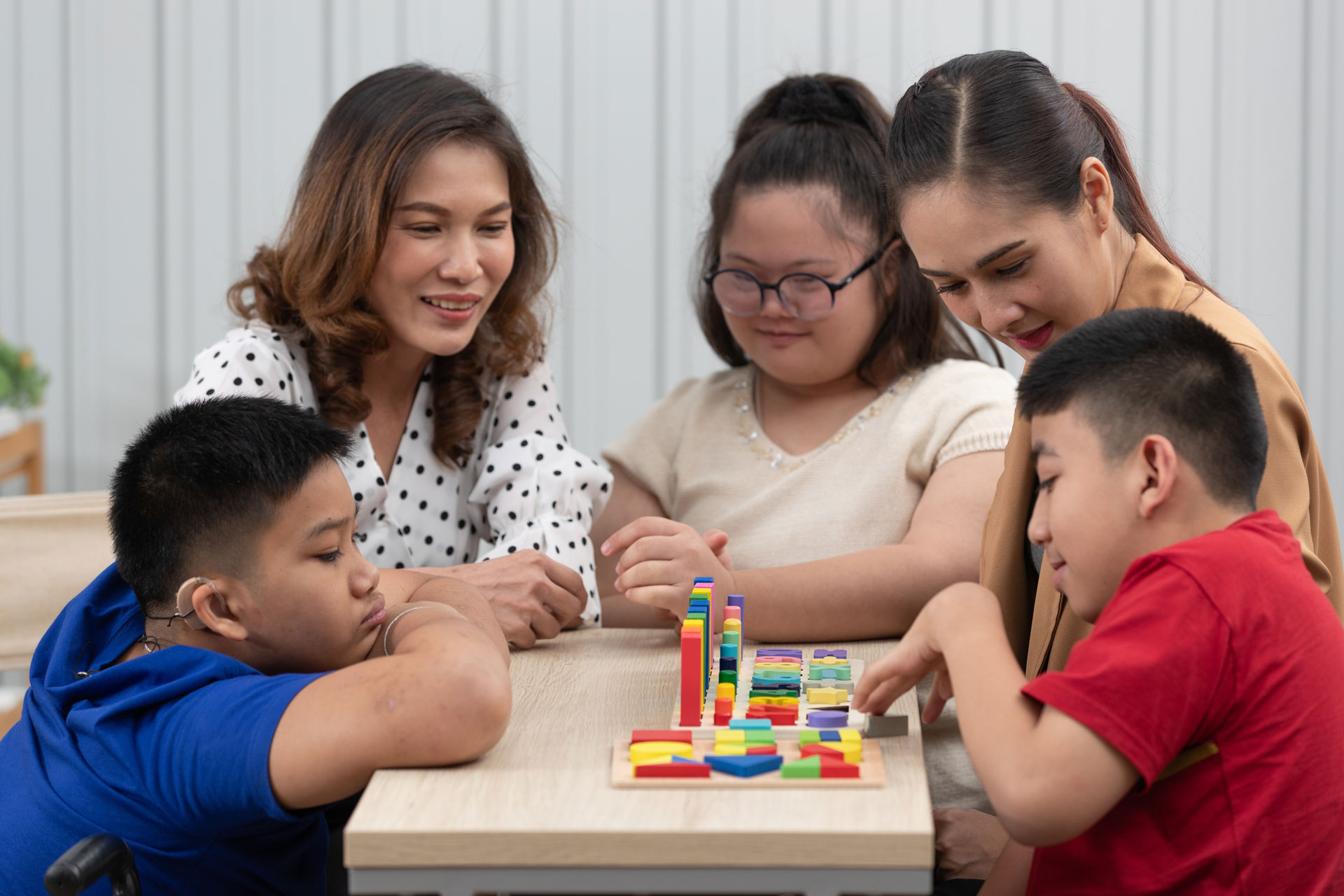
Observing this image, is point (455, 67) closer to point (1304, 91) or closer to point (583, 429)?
point (583, 429)

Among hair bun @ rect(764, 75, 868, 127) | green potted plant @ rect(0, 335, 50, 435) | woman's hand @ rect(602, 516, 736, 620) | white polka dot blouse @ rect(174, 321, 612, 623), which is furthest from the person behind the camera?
green potted plant @ rect(0, 335, 50, 435)

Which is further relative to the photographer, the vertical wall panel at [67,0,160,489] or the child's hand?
the vertical wall panel at [67,0,160,489]

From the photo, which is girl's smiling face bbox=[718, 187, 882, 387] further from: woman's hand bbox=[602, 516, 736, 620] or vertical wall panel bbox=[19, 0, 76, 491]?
vertical wall panel bbox=[19, 0, 76, 491]

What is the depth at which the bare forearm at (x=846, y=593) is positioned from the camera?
1.54 metres

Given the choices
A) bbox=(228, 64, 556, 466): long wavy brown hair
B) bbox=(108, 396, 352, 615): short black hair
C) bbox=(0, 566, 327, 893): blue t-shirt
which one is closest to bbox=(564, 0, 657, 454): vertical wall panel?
bbox=(228, 64, 556, 466): long wavy brown hair

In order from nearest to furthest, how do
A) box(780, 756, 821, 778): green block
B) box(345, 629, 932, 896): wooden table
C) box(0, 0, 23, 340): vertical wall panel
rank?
1. box(345, 629, 932, 896): wooden table
2. box(780, 756, 821, 778): green block
3. box(0, 0, 23, 340): vertical wall panel

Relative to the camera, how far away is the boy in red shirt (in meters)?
0.91

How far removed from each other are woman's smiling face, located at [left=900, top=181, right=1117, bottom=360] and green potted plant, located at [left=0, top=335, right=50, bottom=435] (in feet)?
7.49

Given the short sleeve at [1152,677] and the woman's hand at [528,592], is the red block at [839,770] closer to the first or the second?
the short sleeve at [1152,677]

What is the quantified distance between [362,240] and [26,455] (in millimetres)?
1678

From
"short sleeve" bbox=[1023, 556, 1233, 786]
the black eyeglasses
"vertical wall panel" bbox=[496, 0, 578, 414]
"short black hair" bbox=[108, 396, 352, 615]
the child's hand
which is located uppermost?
"vertical wall panel" bbox=[496, 0, 578, 414]

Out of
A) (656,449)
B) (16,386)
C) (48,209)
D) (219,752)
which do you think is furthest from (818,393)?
(48,209)

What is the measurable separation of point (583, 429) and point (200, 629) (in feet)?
6.30

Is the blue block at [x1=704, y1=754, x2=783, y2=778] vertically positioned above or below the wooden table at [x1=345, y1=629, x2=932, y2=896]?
above
